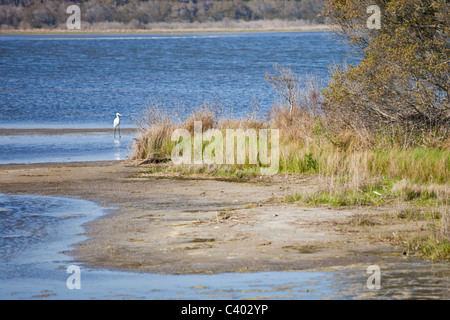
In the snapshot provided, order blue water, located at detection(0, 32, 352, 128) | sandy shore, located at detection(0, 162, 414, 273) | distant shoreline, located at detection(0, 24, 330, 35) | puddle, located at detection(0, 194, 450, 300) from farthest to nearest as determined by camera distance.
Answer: distant shoreline, located at detection(0, 24, 330, 35)
blue water, located at detection(0, 32, 352, 128)
sandy shore, located at detection(0, 162, 414, 273)
puddle, located at detection(0, 194, 450, 300)

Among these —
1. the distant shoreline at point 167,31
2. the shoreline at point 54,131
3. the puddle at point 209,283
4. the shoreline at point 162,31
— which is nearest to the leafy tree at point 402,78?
the puddle at point 209,283

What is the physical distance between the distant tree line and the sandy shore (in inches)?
4122

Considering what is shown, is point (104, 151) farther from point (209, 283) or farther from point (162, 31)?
point (162, 31)

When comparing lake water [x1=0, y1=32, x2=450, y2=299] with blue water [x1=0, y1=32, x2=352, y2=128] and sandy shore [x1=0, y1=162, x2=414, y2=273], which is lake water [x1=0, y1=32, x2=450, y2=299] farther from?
sandy shore [x1=0, y1=162, x2=414, y2=273]

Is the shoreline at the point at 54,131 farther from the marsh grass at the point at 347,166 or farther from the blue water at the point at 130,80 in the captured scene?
the marsh grass at the point at 347,166

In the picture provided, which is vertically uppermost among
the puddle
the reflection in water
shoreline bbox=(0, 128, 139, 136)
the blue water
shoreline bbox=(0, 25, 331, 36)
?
the puddle

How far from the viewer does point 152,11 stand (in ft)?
413

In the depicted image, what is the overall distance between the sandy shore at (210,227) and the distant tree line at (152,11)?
104705 mm

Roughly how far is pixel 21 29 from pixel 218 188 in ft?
387

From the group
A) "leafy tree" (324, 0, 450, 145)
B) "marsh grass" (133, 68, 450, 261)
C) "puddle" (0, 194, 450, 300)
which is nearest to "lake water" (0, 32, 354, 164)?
"marsh grass" (133, 68, 450, 261)

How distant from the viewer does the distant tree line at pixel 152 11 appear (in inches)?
4764

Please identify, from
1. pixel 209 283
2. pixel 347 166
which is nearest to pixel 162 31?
pixel 347 166

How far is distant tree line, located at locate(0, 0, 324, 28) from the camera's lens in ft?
397
